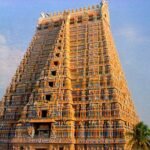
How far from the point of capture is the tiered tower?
171ft

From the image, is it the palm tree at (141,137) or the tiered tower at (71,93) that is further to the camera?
the tiered tower at (71,93)

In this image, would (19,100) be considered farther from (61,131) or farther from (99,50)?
(99,50)

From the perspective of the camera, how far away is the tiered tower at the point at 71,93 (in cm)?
5197

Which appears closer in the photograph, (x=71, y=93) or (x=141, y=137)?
(x=141, y=137)

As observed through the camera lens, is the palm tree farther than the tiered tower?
No

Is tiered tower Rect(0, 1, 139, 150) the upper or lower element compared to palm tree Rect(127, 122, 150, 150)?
upper

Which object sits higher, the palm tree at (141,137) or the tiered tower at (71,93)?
the tiered tower at (71,93)

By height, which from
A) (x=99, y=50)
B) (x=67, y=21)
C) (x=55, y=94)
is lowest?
(x=55, y=94)

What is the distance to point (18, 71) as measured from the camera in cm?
6625

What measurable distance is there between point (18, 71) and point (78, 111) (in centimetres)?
1914

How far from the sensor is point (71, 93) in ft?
186

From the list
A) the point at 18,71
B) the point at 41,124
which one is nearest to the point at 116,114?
the point at 41,124

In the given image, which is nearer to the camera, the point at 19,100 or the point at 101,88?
the point at 101,88

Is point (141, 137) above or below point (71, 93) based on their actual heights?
below
